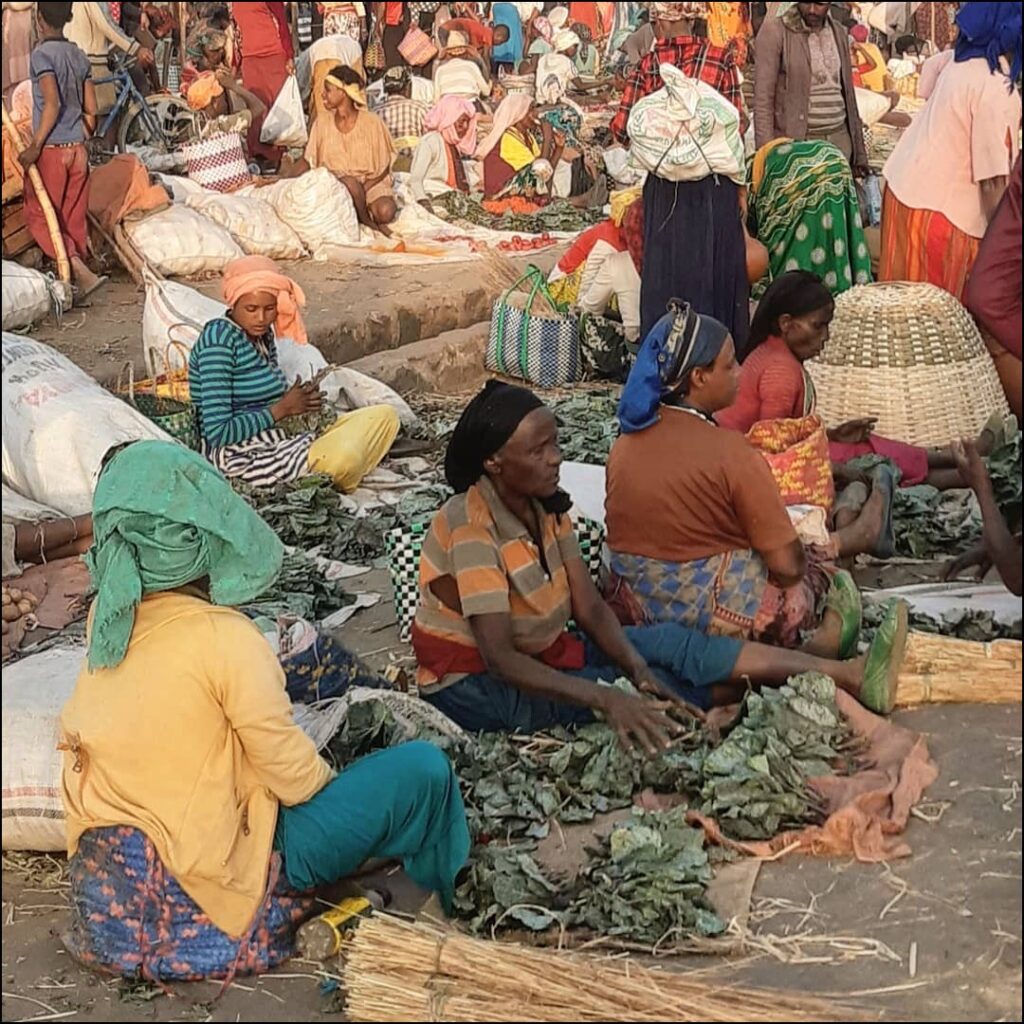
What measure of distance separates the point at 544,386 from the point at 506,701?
419 cm

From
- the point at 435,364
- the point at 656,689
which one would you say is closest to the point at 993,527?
the point at 656,689

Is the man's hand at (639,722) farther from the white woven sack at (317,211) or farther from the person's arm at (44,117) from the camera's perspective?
the white woven sack at (317,211)

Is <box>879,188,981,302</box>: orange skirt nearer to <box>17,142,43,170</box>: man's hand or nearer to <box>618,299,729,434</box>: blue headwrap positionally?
<box>618,299,729,434</box>: blue headwrap

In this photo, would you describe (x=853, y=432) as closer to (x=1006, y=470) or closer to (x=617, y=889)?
(x=1006, y=470)

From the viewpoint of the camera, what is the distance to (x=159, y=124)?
1173cm

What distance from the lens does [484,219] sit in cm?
1162

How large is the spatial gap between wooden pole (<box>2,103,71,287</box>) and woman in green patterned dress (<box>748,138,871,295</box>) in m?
3.93

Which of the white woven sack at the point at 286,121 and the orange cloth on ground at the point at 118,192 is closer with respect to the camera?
the orange cloth on ground at the point at 118,192

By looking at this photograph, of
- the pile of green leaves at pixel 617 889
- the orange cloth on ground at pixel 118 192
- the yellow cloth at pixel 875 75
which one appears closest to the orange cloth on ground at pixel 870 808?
the pile of green leaves at pixel 617 889

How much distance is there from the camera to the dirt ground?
Result: 8.32 feet

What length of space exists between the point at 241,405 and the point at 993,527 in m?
3.20

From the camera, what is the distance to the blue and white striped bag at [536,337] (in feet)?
25.2

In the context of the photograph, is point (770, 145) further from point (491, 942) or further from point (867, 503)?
point (491, 942)

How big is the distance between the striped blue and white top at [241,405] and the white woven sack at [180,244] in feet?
10.7
